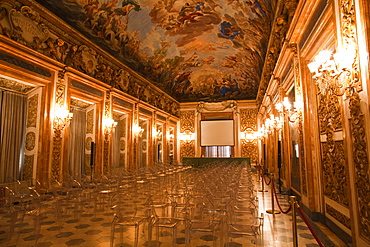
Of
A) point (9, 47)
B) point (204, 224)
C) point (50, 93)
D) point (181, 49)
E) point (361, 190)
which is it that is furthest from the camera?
point (181, 49)

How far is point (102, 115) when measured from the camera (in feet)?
42.0

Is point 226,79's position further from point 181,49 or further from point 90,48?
point 90,48

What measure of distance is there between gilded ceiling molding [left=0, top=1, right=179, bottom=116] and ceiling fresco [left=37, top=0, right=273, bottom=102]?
610 mm

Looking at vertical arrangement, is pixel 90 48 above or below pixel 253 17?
below

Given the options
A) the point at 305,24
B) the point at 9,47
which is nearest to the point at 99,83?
the point at 9,47

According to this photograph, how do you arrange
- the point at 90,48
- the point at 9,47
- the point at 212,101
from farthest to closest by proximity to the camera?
the point at 212,101
the point at 90,48
the point at 9,47

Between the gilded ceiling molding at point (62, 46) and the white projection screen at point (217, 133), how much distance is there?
11080 millimetres

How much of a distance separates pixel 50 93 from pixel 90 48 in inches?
127

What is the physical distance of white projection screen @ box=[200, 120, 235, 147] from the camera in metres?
25.6

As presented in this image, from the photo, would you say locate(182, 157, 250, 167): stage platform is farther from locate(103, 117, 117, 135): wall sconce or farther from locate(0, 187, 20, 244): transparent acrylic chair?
locate(0, 187, 20, 244): transparent acrylic chair

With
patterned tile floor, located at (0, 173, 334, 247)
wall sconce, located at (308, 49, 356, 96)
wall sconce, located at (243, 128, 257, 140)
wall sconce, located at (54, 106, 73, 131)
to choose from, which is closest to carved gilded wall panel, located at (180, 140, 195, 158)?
wall sconce, located at (243, 128, 257, 140)

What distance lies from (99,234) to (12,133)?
23.5ft

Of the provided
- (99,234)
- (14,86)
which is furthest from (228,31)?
(99,234)

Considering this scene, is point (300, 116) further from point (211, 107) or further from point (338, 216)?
point (211, 107)
